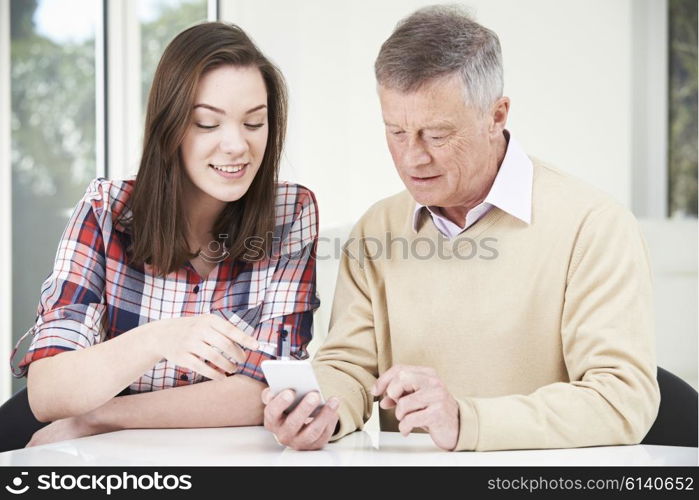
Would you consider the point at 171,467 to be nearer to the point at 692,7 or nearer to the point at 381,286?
the point at 381,286

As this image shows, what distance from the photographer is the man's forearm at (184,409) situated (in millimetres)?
1568

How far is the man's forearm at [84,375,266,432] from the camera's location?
1.57 metres

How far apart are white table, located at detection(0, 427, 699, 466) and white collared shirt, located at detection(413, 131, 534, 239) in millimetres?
452

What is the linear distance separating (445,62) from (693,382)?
201 cm

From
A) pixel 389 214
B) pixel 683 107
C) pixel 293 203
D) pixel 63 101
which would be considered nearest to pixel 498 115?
pixel 389 214

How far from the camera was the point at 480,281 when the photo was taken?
1.62m

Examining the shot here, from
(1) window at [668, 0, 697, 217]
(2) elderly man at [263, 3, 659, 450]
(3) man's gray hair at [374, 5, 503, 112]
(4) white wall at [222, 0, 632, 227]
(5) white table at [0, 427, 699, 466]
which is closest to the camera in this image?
(5) white table at [0, 427, 699, 466]

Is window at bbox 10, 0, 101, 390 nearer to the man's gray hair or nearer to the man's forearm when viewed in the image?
the man's forearm

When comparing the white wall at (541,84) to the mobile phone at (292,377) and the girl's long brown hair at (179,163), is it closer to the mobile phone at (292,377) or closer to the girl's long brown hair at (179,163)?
the girl's long brown hair at (179,163)

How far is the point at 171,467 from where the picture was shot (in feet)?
3.96

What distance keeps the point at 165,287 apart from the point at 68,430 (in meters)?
0.33

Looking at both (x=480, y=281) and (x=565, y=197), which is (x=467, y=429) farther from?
(x=565, y=197)

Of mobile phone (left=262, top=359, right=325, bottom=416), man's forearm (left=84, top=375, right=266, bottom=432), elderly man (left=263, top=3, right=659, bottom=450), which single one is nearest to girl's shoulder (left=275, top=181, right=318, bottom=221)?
elderly man (left=263, top=3, right=659, bottom=450)

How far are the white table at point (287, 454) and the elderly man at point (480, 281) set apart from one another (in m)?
0.05
